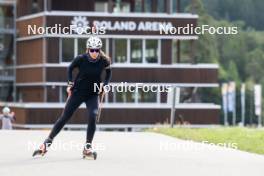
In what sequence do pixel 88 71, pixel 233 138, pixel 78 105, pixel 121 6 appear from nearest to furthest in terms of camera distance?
pixel 88 71 → pixel 78 105 → pixel 233 138 → pixel 121 6

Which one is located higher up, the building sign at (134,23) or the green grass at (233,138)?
the building sign at (134,23)

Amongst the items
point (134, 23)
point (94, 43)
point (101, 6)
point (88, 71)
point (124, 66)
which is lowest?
point (88, 71)

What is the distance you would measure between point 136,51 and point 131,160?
40132 mm

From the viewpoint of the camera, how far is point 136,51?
53594 mm

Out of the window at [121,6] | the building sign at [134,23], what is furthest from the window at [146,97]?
the window at [121,6]

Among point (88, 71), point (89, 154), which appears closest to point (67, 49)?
point (88, 71)

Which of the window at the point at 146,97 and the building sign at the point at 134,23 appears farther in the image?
the window at the point at 146,97

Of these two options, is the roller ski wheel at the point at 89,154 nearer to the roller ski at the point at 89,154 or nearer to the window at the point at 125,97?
the roller ski at the point at 89,154

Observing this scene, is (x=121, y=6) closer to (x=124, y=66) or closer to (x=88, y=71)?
(x=124, y=66)

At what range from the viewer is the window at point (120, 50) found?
176 ft

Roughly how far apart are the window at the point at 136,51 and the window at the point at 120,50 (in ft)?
1.27

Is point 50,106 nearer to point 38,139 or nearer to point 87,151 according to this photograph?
point 38,139

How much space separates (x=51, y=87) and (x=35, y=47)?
9.62ft

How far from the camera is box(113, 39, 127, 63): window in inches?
2114
